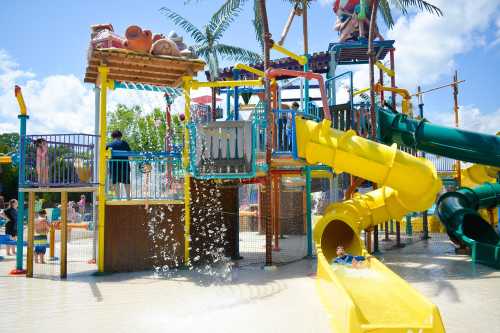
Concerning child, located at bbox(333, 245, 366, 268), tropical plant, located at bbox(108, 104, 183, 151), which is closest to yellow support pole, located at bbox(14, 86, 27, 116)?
child, located at bbox(333, 245, 366, 268)

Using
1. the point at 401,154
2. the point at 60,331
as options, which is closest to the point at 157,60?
the point at 401,154

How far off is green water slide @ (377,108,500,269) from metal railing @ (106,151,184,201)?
254 inches

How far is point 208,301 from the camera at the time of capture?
8.13 metres

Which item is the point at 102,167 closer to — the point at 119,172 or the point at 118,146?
the point at 119,172

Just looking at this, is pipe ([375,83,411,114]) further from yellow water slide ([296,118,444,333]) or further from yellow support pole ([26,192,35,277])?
yellow support pole ([26,192,35,277])

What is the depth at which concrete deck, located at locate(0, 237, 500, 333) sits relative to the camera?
668cm

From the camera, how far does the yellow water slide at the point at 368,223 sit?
19.1ft

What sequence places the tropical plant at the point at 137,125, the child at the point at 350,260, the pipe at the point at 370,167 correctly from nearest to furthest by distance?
the child at the point at 350,260, the pipe at the point at 370,167, the tropical plant at the point at 137,125

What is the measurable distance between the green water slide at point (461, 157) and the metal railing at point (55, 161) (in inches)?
333

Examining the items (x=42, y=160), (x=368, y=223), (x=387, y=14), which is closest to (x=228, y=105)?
(x=368, y=223)

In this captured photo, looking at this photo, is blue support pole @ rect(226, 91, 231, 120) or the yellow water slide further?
blue support pole @ rect(226, 91, 231, 120)

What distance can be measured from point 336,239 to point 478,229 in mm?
4422

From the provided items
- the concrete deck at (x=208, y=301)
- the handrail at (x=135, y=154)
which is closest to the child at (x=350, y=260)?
the concrete deck at (x=208, y=301)

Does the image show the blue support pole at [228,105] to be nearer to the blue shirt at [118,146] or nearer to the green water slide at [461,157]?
the blue shirt at [118,146]
